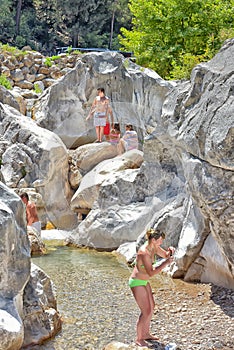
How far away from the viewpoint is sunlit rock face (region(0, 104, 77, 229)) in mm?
16031

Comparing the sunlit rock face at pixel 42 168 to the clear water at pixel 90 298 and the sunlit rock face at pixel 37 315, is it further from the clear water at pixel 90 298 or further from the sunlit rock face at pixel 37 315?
the sunlit rock face at pixel 37 315

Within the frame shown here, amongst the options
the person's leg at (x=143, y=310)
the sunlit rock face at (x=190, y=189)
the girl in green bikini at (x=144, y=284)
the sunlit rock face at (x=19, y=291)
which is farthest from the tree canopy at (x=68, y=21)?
the person's leg at (x=143, y=310)

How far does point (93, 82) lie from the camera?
20.0 meters

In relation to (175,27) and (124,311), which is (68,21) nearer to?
(175,27)

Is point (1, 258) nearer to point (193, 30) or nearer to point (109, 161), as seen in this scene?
point (109, 161)

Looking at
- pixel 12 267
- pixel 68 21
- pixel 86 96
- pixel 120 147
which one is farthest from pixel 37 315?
pixel 68 21

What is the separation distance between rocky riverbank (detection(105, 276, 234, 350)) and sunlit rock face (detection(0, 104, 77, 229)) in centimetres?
644

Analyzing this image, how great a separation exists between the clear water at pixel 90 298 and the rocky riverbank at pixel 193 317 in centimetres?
43

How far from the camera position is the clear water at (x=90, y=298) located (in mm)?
7609

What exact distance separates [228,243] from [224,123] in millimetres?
1905

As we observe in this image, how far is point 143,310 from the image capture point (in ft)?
23.8

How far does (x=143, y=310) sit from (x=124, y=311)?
1494 millimetres

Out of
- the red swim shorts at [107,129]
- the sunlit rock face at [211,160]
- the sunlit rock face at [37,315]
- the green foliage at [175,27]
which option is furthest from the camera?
the green foliage at [175,27]

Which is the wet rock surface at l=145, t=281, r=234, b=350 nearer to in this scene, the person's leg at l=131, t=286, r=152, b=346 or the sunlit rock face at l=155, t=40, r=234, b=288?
the person's leg at l=131, t=286, r=152, b=346
